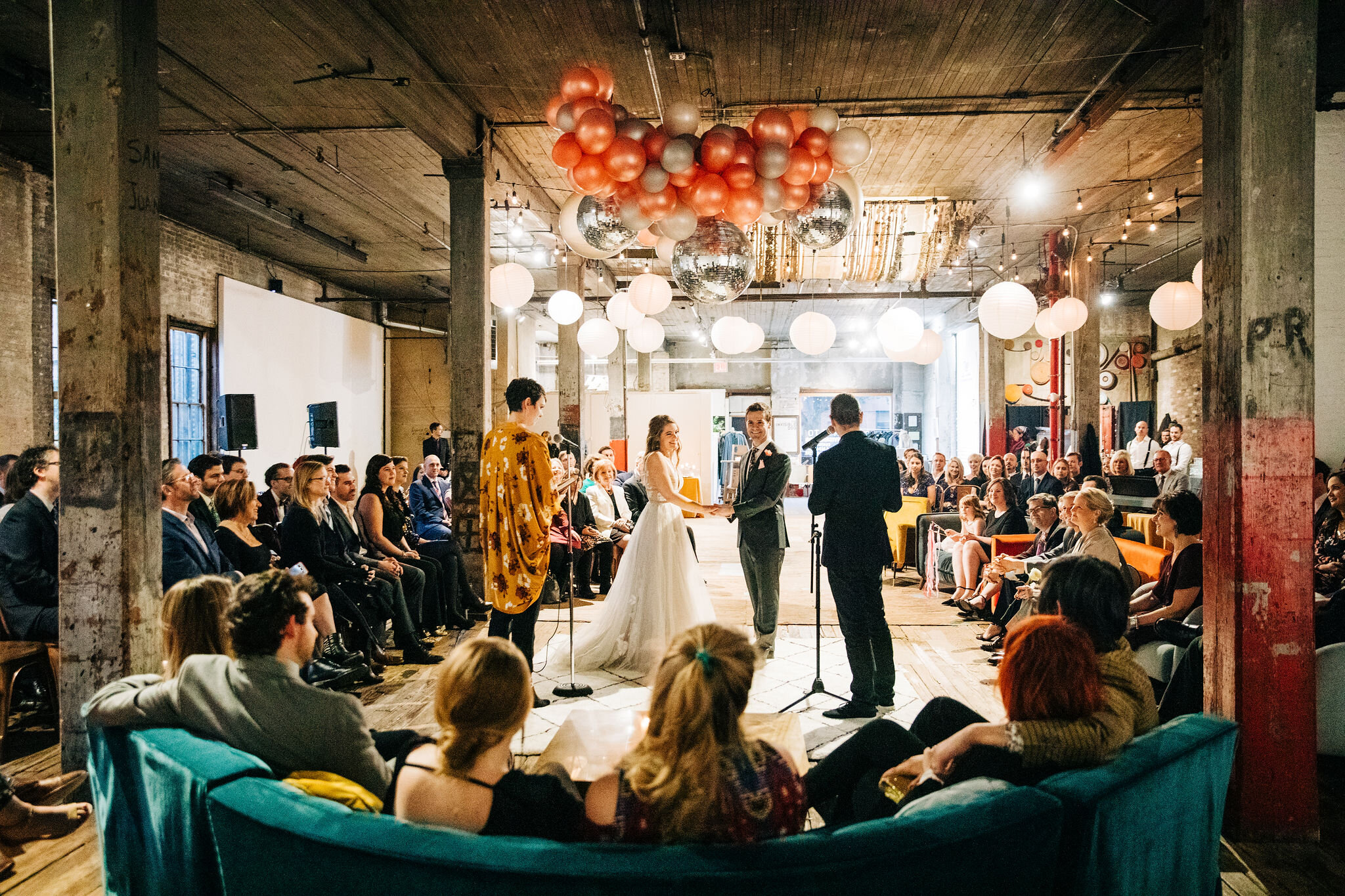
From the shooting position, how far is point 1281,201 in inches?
106

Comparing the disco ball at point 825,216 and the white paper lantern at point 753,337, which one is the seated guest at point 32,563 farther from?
the white paper lantern at point 753,337

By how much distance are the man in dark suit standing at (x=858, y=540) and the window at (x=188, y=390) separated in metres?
8.71

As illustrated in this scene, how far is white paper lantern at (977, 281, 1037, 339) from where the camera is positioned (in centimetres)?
645

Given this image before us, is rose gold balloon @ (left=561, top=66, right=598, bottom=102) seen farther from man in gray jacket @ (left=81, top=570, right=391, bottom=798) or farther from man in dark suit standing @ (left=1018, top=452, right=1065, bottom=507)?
man in dark suit standing @ (left=1018, top=452, right=1065, bottom=507)

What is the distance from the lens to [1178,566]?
11.9 ft

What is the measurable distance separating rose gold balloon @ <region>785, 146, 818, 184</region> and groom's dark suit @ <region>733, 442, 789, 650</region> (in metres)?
1.60

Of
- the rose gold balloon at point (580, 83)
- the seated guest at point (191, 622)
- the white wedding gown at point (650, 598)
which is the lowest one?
the white wedding gown at point (650, 598)

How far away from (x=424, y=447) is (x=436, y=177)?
404 centimetres

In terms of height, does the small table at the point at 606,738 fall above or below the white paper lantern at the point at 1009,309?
below

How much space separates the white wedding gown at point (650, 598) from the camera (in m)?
4.77

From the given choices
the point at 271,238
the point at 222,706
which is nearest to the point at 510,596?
the point at 222,706

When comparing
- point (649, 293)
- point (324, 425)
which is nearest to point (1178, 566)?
point (649, 293)

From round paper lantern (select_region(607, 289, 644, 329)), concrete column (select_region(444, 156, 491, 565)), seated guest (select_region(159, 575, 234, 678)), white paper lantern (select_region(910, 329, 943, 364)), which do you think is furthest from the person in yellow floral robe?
white paper lantern (select_region(910, 329, 943, 364))

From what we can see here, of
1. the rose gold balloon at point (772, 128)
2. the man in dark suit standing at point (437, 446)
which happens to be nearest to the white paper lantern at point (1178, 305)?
the rose gold balloon at point (772, 128)
